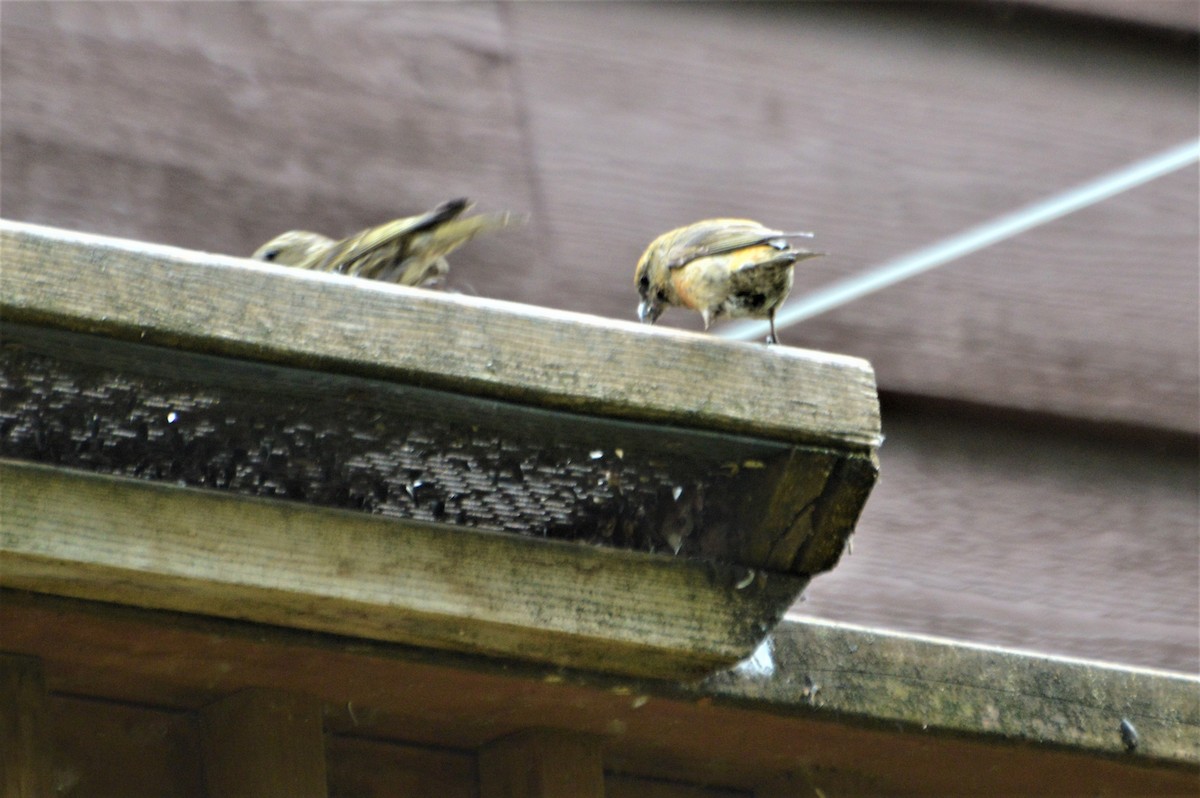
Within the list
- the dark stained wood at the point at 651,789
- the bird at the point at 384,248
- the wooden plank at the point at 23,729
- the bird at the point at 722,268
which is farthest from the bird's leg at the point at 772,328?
the wooden plank at the point at 23,729

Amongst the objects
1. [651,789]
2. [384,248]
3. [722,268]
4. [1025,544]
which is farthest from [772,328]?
[651,789]

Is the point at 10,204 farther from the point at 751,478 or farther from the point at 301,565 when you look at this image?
the point at 751,478

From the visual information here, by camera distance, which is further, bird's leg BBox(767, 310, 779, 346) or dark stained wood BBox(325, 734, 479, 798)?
bird's leg BBox(767, 310, 779, 346)

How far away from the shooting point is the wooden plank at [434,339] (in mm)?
1473

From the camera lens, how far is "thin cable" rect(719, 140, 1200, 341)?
8.87 feet

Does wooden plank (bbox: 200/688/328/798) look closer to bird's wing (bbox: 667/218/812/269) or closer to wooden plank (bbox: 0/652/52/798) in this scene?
wooden plank (bbox: 0/652/52/798)

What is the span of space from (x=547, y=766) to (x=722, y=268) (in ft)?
3.11

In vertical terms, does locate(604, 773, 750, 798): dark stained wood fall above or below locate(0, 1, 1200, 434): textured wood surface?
below

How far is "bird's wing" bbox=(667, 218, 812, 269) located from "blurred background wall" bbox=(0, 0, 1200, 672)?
0.45 ft

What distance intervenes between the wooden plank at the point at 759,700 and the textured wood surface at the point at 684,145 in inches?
29.4

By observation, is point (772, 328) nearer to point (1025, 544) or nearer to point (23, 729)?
point (1025, 544)

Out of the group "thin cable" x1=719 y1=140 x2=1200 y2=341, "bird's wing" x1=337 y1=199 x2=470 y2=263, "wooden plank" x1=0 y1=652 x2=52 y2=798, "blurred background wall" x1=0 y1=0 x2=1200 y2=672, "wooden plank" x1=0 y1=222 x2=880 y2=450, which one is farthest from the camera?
"thin cable" x1=719 y1=140 x2=1200 y2=341

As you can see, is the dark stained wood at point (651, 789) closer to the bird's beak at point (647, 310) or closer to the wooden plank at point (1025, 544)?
the wooden plank at point (1025, 544)

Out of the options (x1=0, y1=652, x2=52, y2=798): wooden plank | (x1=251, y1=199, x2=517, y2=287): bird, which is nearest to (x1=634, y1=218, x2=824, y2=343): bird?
(x1=251, y1=199, x2=517, y2=287): bird
